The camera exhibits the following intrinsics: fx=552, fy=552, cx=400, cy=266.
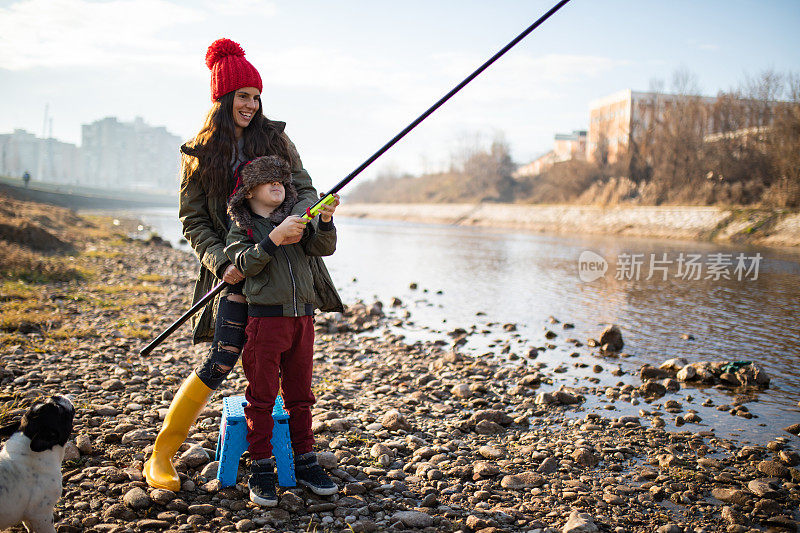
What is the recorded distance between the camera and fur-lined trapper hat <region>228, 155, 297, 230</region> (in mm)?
3045

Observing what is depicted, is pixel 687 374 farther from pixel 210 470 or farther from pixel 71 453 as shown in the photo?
pixel 71 453

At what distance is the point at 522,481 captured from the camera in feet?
11.4

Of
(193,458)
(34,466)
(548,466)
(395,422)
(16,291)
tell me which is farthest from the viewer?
(16,291)

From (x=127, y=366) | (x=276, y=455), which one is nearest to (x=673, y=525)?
(x=276, y=455)

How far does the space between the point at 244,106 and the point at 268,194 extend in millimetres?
559

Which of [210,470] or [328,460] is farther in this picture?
[328,460]

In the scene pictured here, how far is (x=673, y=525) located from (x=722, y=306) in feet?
31.8

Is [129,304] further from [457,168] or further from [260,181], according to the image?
[457,168]

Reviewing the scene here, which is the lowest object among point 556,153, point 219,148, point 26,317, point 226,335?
point 26,317

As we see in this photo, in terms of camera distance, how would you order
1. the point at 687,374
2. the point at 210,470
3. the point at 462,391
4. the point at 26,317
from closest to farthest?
the point at 210,470 → the point at 462,391 → the point at 687,374 → the point at 26,317

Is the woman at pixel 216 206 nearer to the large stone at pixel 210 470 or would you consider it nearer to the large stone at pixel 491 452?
the large stone at pixel 210 470

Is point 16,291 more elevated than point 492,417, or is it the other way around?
point 16,291

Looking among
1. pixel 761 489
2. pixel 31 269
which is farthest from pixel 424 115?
pixel 31 269

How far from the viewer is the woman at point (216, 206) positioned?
313 cm
